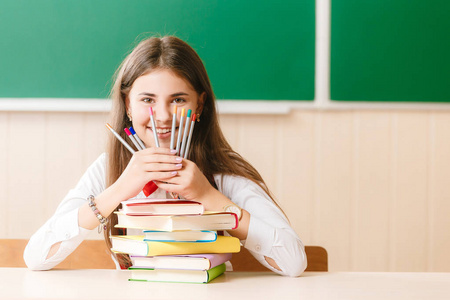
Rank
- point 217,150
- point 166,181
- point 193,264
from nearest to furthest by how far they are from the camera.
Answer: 1. point 193,264
2. point 166,181
3. point 217,150

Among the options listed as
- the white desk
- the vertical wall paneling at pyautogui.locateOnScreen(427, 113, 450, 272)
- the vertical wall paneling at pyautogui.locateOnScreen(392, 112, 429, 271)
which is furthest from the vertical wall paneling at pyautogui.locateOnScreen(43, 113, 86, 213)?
the vertical wall paneling at pyautogui.locateOnScreen(427, 113, 450, 272)

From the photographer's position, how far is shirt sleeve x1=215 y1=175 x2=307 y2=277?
117cm

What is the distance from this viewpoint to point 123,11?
2146mm

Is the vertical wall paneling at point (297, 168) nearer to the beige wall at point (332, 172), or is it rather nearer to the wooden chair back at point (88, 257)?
the beige wall at point (332, 172)

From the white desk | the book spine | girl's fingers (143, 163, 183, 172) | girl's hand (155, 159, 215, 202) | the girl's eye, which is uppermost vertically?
the girl's eye

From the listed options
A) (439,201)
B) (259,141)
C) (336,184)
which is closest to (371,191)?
(336,184)

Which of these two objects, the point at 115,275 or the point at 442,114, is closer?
the point at 115,275

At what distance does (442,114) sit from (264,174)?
30.9 inches

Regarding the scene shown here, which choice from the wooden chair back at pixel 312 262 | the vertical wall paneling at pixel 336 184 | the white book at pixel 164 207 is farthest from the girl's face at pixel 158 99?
the vertical wall paneling at pixel 336 184

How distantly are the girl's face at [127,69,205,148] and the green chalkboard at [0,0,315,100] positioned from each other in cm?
78

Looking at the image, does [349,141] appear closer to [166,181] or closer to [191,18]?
[191,18]

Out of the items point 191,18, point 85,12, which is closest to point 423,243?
point 191,18

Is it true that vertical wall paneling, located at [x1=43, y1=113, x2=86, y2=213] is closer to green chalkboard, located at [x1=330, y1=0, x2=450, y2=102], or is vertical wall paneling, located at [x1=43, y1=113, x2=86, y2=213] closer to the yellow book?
green chalkboard, located at [x1=330, y1=0, x2=450, y2=102]

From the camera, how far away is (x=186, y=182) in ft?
3.79
